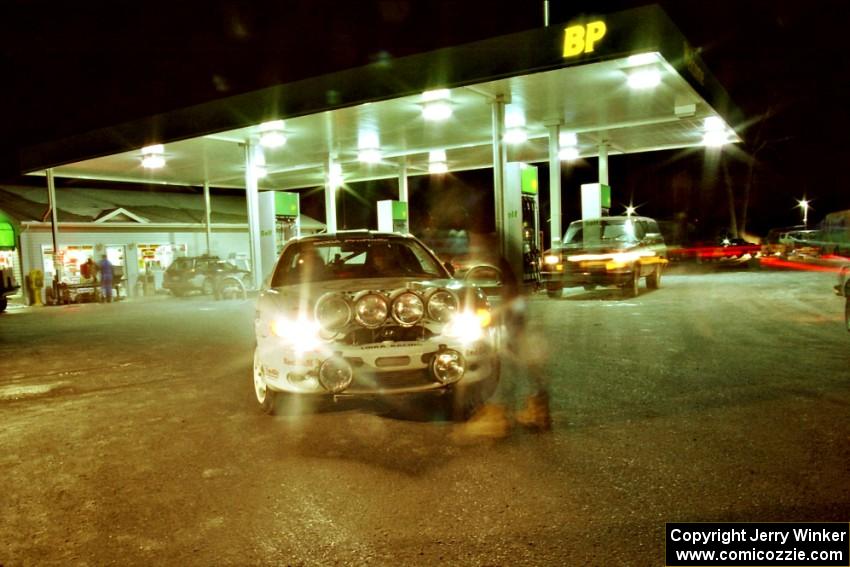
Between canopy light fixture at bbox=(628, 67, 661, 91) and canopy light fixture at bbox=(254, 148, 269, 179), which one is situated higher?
canopy light fixture at bbox=(254, 148, 269, 179)

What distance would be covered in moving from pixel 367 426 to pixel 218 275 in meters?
18.6

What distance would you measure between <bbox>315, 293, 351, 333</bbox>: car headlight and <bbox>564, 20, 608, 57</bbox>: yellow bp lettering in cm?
808

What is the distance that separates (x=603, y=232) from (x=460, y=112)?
15.9 ft

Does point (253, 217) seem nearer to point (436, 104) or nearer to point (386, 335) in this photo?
point (436, 104)

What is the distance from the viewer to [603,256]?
46.9 feet

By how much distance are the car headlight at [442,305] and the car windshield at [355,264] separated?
1039mm

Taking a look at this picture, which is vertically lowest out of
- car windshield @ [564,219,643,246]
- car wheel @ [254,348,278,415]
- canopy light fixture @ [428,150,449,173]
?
car wheel @ [254,348,278,415]

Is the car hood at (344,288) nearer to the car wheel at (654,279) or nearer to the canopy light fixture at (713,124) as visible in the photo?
the car wheel at (654,279)

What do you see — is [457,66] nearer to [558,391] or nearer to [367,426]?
[558,391]

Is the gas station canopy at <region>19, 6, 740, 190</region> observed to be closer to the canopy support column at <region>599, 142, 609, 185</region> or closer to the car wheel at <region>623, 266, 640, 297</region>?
the canopy support column at <region>599, 142, 609, 185</region>

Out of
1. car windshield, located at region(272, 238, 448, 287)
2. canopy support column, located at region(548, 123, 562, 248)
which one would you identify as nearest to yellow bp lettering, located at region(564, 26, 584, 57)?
car windshield, located at region(272, 238, 448, 287)

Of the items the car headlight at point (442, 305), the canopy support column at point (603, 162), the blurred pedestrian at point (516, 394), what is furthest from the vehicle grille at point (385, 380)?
the canopy support column at point (603, 162)

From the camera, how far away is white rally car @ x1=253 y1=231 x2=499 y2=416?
5.07 meters

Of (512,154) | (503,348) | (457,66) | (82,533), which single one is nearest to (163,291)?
(512,154)
